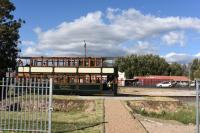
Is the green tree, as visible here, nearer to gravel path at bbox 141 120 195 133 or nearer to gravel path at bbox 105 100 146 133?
gravel path at bbox 105 100 146 133

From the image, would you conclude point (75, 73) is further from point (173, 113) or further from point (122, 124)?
point (122, 124)

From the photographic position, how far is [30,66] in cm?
4625

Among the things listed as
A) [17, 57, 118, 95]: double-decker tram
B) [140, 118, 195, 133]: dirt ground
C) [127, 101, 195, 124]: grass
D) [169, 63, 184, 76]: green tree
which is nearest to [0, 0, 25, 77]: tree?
[17, 57, 118, 95]: double-decker tram

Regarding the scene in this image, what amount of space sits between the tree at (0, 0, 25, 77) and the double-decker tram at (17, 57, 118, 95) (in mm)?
1421

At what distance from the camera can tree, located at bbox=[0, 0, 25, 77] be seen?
44750mm

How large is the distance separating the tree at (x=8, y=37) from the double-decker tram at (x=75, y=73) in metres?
1.42

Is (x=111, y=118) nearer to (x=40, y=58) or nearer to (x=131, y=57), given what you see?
(x=40, y=58)

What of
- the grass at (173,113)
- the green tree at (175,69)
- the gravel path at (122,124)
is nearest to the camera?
the gravel path at (122,124)

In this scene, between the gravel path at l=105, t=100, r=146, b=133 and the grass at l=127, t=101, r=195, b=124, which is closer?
the gravel path at l=105, t=100, r=146, b=133

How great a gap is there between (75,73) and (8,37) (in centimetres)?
789

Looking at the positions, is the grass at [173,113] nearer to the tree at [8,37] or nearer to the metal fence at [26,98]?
the metal fence at [26,98]

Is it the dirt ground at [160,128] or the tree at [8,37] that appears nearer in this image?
the dirt ground at [160,128]

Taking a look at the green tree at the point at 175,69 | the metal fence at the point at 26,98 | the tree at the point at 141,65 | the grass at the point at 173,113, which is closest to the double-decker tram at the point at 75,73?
the grass at the point at 173,113

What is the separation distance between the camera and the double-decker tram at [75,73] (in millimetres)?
44875
